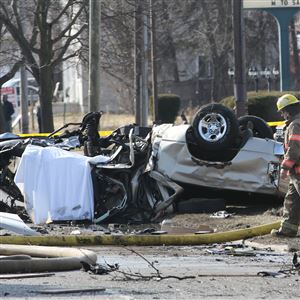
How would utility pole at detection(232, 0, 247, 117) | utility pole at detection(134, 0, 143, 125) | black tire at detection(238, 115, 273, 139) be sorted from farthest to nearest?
utility pole at detection(134, 0, 143, 125) → utility pole at detection(232, 0, 247, 117) → black tire at detection(238, 115, 273, 139)

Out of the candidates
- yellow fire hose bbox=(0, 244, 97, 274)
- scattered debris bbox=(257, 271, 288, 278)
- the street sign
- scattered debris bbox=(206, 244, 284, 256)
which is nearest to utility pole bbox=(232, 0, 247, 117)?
the street sign

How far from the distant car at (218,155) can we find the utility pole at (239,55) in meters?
7.45

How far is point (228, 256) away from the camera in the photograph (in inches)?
344

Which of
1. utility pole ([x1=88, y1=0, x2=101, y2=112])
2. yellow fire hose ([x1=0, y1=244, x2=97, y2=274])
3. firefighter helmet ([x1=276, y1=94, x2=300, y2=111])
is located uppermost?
utility pole ([x1=88, y1=0, x2=101, y2=112])

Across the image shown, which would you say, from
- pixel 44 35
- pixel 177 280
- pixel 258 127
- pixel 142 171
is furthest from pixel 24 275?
pixel 44 35

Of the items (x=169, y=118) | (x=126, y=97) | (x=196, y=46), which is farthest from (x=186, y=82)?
(x=169, y=118)

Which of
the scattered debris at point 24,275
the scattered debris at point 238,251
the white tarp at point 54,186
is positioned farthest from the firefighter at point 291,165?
the scattered debris at point 24,275

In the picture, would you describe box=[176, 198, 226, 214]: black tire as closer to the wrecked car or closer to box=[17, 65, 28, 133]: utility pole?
the wrecked car

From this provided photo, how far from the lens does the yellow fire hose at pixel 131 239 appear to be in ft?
30.3

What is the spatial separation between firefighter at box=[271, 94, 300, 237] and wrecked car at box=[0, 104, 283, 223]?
153cm

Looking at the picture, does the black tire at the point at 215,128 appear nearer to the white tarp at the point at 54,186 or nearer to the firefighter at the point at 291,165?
the white tarp at the point at 54,186

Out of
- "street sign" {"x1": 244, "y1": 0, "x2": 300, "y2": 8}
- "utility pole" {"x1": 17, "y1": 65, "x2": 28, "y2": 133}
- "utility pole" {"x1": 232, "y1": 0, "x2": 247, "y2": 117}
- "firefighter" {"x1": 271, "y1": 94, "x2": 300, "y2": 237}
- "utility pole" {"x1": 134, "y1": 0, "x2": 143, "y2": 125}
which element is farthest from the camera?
"utility pole" {"x1": 17, "y1": 65, "x2": 28, "y2": 133}

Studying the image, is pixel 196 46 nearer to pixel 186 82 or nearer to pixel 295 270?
pixel 186 82

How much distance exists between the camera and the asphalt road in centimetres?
655
